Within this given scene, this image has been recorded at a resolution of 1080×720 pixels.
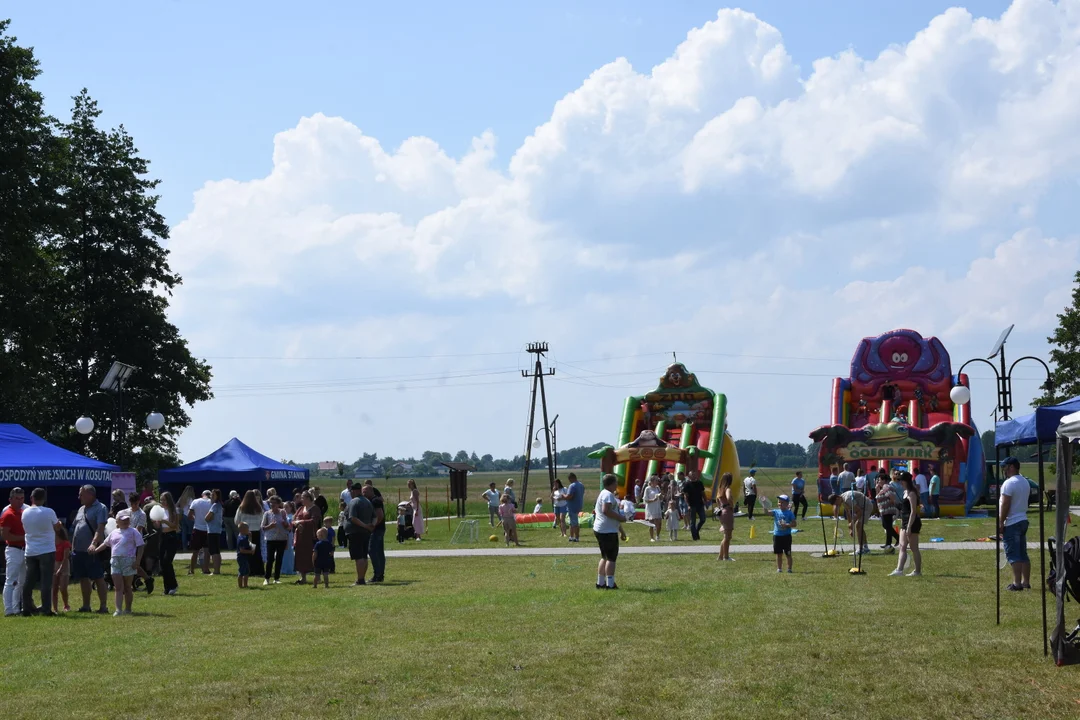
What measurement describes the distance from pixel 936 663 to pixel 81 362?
37258 mm

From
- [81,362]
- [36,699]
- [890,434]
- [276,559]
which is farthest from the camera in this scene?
[81,362]

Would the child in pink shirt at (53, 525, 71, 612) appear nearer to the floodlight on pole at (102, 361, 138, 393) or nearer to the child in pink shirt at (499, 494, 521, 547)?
the child in pink shirt at (499, 494, 521, 547)

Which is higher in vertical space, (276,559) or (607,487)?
(607,487)

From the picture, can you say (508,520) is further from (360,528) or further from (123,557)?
(123,557)

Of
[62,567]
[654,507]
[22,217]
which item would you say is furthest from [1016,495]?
[22,217]

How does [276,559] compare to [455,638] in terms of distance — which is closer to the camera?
[455,638]

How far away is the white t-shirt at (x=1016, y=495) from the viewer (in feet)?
44.9

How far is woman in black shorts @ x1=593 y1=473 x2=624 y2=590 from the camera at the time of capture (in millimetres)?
15305

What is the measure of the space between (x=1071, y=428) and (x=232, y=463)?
2500 cm

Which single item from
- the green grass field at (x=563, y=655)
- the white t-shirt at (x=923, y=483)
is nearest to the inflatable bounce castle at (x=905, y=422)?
the white t-shirt at (x=923, y=483)

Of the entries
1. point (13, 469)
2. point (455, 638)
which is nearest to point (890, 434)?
point (13, 469)

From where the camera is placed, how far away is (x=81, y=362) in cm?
4147

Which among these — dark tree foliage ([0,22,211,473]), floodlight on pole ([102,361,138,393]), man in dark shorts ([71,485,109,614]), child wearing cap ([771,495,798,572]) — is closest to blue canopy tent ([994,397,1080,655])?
child wearing cap ([771,495,798,572])

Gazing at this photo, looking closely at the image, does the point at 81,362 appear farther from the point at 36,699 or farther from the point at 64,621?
the point at 36,699
